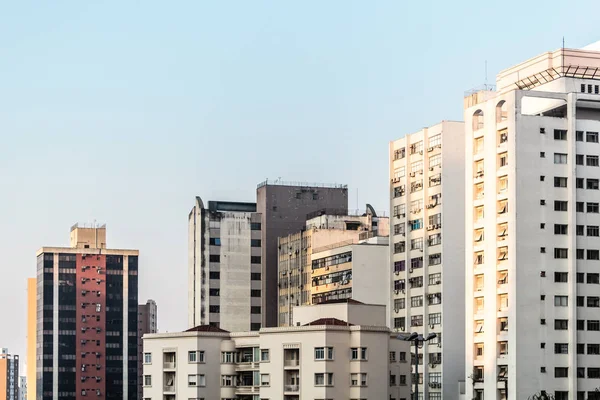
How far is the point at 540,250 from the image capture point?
4259 inches

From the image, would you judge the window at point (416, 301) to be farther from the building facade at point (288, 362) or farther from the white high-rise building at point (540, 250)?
the white high-rise building at point (540, 250)

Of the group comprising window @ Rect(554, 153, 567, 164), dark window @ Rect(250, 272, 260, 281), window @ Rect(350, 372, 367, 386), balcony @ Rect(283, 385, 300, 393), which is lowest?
balcony @ Rect(283, 385, 300, 393)

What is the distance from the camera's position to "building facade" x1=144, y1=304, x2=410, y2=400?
111 m

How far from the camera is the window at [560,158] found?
359 ft

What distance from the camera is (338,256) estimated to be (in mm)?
139625

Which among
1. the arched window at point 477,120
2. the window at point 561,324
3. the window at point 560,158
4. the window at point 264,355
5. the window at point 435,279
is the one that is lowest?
the window at point 264,355

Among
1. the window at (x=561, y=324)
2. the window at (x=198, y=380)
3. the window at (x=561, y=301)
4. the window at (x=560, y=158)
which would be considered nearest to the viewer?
the window at (x=561, y=324)

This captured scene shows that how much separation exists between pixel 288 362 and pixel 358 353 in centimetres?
616

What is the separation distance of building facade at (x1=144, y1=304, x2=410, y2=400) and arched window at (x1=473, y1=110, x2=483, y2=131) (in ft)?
57.9

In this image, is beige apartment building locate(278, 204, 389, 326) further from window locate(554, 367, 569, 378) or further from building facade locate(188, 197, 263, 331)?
window locate(554, 367, 569, 378)

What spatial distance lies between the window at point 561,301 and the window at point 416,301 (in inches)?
761

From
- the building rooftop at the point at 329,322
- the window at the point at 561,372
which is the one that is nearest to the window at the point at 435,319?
the building rooftop at the point at 329,322

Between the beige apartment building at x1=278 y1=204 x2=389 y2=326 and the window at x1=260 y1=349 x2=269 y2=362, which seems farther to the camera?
the beige apartment building at x1=278 y1=204 x2=389 y2=326

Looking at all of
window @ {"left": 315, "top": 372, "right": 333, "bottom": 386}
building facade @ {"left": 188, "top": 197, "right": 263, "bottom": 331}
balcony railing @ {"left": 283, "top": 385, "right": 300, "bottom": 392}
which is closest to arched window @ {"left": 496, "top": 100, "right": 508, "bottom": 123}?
window @ {"left": 315, "top": 372, "right": 333, "bottom": 386}
